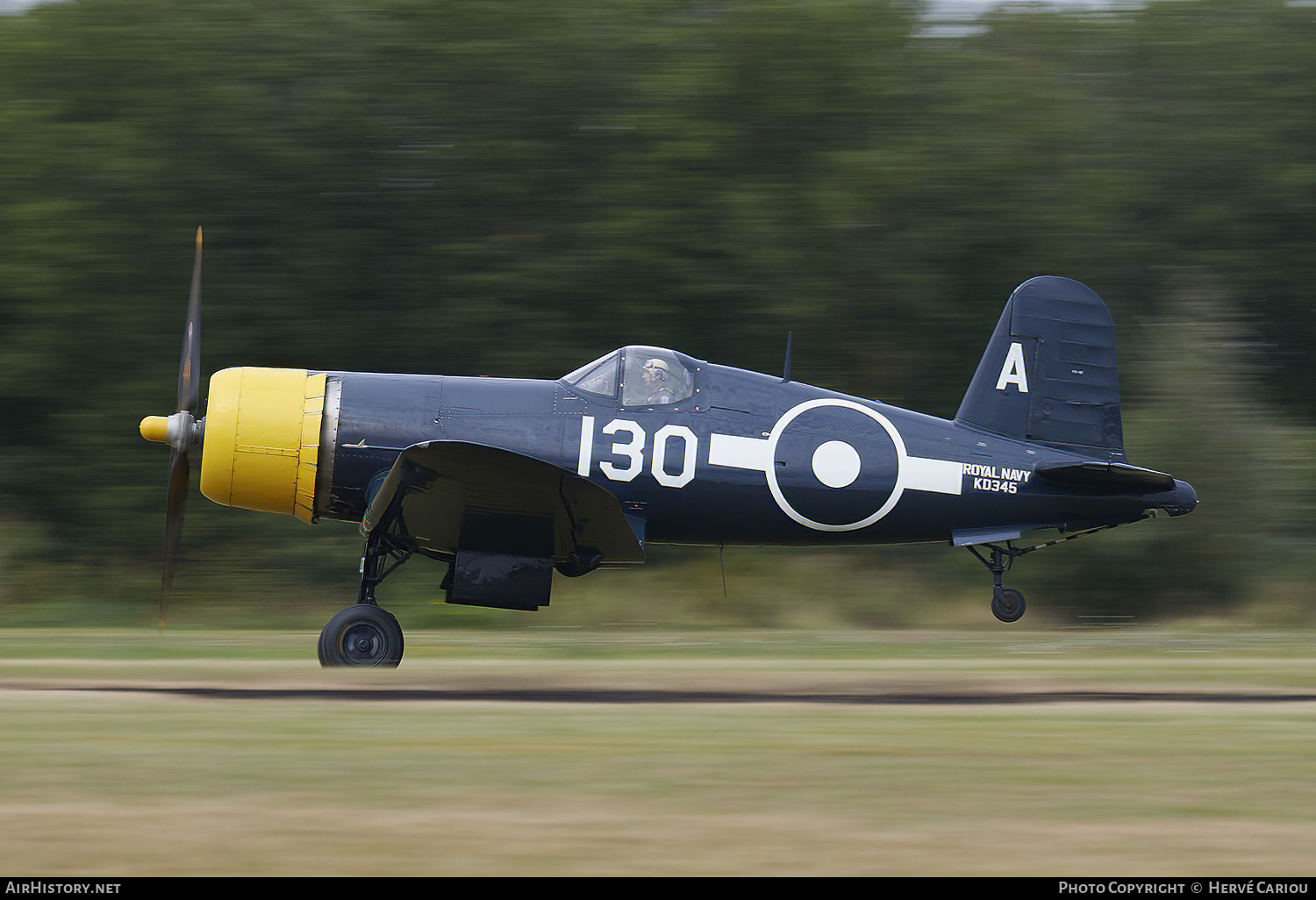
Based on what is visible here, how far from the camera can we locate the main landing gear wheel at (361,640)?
7.62 metres

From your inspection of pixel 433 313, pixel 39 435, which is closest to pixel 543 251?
pixel 433 313

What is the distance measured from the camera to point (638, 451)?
7980 millimetres

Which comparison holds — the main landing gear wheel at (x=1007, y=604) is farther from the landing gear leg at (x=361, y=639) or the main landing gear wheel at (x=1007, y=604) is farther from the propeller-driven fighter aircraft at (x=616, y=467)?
the landing gear leg at (x=361, y=639)

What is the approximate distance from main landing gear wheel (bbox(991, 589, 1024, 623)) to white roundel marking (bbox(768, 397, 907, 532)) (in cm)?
133

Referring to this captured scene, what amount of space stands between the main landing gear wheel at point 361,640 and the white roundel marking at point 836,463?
277 centimetres

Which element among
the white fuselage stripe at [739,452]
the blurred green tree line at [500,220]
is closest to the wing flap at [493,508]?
the white fuselage stripe at [739,452]

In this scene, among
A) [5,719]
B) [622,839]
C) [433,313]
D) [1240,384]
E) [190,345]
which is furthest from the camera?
[433,313]

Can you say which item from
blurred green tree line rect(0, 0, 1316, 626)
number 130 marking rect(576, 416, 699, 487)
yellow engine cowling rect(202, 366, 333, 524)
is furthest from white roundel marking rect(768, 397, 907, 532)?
blurred green tree line rect(0, 0, 1316, 626)

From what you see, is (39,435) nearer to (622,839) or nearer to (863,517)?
(863,517)

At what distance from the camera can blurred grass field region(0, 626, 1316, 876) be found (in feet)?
12.4

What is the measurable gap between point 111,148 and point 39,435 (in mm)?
3290

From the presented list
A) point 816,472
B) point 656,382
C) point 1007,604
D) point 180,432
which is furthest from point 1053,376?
point 180,432

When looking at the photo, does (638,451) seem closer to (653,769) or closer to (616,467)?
(616,467)

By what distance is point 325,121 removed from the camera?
15.1 m
